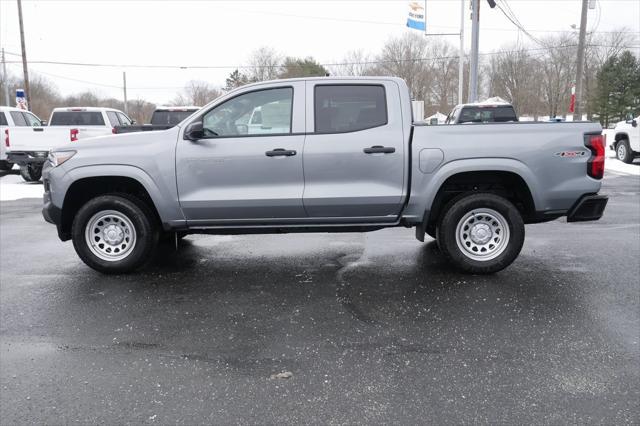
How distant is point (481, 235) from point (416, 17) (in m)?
23.0

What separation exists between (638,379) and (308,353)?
209 cm

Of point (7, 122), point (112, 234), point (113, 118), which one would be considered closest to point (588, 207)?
point (112, 234)

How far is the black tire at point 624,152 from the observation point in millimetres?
17712

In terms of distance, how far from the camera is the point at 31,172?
15023 millimetres

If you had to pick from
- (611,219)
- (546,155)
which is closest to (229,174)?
(546,155)

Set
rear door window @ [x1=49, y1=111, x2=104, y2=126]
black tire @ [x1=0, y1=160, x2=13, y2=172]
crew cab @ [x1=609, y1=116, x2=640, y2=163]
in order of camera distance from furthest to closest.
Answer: crew cab @ [x1=609, y1=116, x2=640, y2=163]
black tire @ [x1=0, y1=160, x2=13, y2=172]
rear door window @ [x1=49, y1=111, x2=104, y2=126]

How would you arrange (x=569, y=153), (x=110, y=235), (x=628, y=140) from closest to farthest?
(x=569, y=153) < (x=110, y=235) < (x=628, y=140)

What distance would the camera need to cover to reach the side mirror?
16.8ft

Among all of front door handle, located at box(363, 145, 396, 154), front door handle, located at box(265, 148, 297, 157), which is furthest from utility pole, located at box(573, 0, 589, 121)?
front door handle, located at box(265, 148, 297, 157)

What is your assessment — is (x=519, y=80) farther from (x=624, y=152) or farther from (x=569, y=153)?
(x=569, y=153)

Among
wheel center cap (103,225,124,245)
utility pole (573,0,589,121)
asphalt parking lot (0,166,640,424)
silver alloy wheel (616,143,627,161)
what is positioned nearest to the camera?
asphalt parking lot (0,166,640,424)

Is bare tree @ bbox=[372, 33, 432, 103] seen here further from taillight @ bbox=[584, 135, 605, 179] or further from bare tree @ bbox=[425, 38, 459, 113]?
taillight @ bbox=[584, 135, 605, 179]

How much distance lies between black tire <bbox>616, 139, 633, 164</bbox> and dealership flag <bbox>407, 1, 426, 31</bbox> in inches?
447

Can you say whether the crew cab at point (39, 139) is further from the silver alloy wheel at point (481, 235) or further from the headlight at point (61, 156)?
the silver alloy wheel at point (481, 235)
